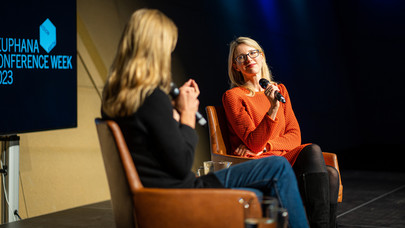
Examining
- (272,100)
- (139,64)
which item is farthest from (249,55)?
(139,64)

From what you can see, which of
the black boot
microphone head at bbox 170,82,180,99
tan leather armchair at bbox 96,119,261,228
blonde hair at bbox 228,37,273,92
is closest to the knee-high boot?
the black boot

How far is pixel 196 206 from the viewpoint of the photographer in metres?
2.15

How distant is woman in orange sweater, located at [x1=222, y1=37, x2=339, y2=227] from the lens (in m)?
3.01

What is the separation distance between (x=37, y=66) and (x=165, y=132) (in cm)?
188

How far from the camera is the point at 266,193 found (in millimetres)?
2439

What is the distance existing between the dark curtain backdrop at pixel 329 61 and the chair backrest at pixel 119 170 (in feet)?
11.1

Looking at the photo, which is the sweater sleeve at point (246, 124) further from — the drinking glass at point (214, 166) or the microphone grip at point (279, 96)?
the drinking glass at point (214, 166)

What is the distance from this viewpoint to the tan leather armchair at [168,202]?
2.15m

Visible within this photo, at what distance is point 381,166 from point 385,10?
2938 mm

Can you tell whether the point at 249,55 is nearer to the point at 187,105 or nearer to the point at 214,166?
the point at 214,166

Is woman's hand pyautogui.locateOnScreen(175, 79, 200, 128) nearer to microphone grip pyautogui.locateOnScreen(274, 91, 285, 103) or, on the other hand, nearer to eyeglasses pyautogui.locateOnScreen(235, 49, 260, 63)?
microphone grip pyautogui.locateOnScreen(274, 91, 285, 103)

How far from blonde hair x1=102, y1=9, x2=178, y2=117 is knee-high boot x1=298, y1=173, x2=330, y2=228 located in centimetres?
114

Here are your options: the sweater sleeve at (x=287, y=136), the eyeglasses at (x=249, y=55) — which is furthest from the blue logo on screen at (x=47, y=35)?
the sweater sleeve at (x=287, y=136)

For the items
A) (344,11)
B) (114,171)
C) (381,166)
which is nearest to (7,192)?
(114,171)
